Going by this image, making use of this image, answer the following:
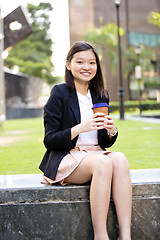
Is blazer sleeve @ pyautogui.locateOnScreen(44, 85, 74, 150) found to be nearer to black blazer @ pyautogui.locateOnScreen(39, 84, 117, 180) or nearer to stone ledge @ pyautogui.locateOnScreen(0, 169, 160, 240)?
black blazer @ pyautogui.locateOnScreen(39, 84, 117, 180)

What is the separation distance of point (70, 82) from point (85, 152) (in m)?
0.56

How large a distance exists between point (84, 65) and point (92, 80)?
10.0 inches

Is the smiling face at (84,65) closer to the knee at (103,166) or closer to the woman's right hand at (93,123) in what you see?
the woman's right hand at (93,123)

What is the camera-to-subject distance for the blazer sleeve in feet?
7.95

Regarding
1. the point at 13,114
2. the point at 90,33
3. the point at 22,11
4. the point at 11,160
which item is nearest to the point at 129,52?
the point at 90,33

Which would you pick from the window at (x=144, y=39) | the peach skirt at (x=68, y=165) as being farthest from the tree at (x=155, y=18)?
the window at (x=144, y=39)

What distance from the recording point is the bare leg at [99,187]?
2.18 m

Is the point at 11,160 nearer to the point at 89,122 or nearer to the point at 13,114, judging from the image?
the point at 89,122

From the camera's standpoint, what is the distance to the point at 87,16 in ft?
117

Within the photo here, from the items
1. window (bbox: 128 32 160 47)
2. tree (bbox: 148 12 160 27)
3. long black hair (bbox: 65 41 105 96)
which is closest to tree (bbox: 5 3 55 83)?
window (bbox: 128 32 160 47)

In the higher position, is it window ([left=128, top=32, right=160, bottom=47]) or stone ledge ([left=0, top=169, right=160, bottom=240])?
window ([left=128, top=32, right=160, bottom=47])

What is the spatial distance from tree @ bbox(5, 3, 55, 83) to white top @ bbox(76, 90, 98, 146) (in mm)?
29569

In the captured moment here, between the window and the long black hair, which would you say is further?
the window

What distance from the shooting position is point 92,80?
2.81 metres
